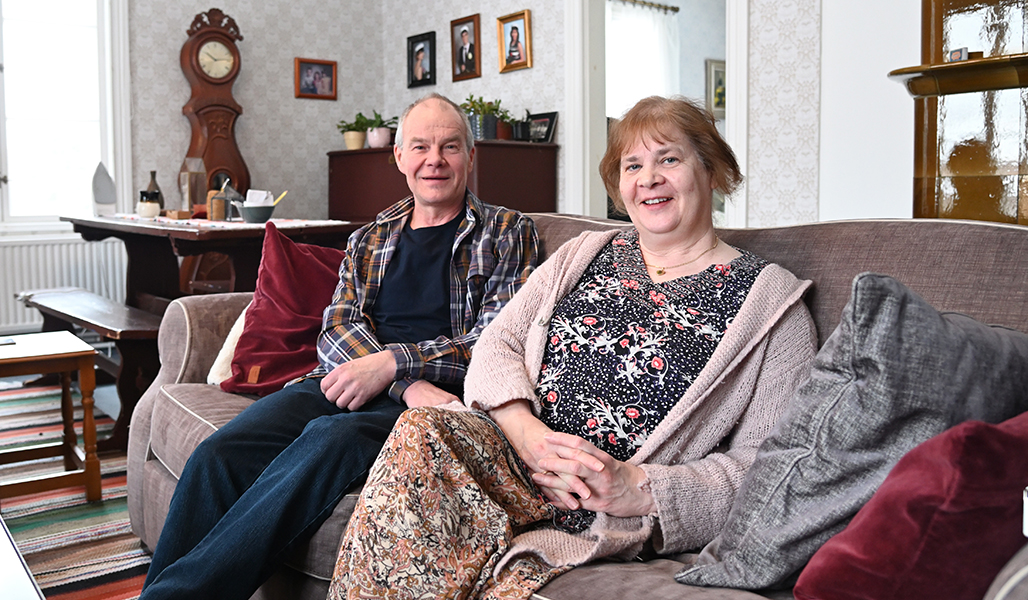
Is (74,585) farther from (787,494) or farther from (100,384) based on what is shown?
(100,384)

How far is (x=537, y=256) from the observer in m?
2.08

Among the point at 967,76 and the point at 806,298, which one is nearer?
the point at 806,298

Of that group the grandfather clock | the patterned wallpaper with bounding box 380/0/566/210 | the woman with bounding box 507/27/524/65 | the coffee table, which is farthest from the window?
the coffee table

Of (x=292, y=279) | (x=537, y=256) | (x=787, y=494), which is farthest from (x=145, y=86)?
(x=787, y=494)

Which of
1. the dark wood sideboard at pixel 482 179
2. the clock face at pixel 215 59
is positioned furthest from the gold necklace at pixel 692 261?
the clock face at pixel 215 59

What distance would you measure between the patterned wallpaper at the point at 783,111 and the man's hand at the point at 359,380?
247 centimetres

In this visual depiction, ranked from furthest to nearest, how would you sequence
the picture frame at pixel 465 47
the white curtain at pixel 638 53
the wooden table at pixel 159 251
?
the white curtain at pixel 638 53
the picture frame at pixel 465 47
the wooden table at pixel 159 251

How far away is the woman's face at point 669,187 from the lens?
5.34 feet

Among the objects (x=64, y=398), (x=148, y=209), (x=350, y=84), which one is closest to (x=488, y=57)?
(x=350, y=84)

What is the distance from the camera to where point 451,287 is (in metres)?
2.00

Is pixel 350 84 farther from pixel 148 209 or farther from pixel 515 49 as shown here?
pixel 148 209

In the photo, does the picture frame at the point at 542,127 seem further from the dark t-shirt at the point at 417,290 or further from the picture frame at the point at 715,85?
the dark t-shirt at the point at 417,290

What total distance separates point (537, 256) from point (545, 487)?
77 centimetres

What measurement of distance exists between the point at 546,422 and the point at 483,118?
371 centimetres
